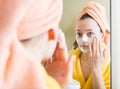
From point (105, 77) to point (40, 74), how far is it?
0.40 metres

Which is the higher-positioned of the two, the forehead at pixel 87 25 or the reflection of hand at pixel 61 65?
the forehead at pixel 87 25

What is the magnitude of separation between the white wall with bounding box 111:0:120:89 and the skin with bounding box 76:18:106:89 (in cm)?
10

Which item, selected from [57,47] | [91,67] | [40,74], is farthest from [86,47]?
[40,74]

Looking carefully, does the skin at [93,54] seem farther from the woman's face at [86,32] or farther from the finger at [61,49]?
the finger at [61,49]

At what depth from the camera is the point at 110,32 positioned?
1032mm

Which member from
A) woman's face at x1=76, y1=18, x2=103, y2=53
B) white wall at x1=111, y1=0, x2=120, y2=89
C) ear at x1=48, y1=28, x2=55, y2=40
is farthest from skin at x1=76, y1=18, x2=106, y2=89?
ear at x1=48, y1=28, x2=55, y2=40

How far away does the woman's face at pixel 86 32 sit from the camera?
3.12 ft

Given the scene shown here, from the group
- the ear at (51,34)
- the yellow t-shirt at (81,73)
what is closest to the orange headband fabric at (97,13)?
the yellow t-shirt at (81,73)

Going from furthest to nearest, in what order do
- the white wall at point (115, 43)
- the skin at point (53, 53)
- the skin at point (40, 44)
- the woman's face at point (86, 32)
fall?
1. the white wall at point (115, 43)
2. the woman's face at point (86, 32)
3. the skin at point (53, 53)
4. the skin at point (40, 44)

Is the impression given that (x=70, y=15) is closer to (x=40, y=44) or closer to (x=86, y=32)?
(x=86, y=32)

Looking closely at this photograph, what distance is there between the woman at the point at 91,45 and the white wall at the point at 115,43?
84mm

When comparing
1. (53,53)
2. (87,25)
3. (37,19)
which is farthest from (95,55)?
(37,19)

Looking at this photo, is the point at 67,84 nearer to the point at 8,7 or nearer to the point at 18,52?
the point at 18,52

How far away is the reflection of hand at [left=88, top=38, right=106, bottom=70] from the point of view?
967 mm
